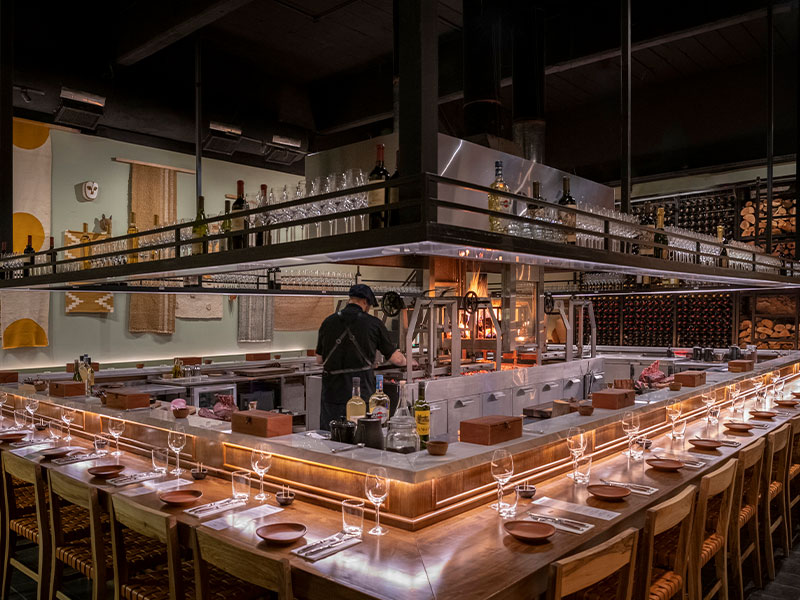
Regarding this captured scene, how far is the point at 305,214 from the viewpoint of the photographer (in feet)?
8.86

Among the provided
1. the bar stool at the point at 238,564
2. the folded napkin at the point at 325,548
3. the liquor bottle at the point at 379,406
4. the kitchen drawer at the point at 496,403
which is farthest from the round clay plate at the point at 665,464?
the kitchen drawer at the point at 496,403

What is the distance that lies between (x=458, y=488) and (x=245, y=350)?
795 centimetres

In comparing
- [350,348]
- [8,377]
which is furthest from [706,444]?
[8,377]

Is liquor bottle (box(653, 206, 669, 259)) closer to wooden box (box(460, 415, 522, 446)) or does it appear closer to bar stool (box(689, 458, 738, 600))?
bar stool (box(689, 458, 738, 600))

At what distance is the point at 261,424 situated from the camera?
3.01m

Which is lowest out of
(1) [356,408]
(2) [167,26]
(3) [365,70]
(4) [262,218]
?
(1) [356,408]

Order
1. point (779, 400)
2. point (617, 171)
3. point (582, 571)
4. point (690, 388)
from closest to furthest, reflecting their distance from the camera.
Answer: point (582, 571)
point (690, 388)
point (779, 400)
point (617, 171)

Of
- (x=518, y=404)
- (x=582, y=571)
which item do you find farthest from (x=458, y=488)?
(x=518, y=404)

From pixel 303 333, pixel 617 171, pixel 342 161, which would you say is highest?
pixel 617 171

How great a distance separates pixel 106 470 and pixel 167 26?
3.61 m

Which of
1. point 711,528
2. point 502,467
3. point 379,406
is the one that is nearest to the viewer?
point 502,467

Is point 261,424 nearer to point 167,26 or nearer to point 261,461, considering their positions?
point 261,461

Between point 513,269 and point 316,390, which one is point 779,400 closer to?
point 513,269

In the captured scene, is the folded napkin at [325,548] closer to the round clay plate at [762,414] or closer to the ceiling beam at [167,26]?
the ceiling beam at [167,26]
